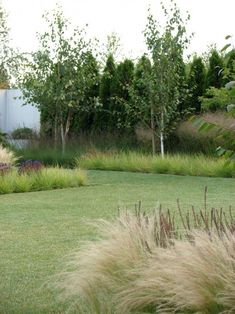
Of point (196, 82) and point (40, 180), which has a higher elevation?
point (196, 82)

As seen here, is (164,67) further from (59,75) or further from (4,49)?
(4,49)

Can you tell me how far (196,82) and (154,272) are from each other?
16.8 m

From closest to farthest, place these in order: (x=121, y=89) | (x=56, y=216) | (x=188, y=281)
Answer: (x=188, y=281), (x=56, y=216), (x=121, y=89)

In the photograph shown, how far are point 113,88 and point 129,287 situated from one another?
58.8 ft

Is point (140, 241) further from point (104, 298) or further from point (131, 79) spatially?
point (131, 79)

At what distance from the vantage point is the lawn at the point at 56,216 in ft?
16.4

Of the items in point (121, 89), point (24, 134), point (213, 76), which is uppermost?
point (213, 76)

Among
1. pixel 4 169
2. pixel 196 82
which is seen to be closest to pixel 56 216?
pixel 4 169

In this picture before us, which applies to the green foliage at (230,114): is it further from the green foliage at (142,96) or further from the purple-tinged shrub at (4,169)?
the green foliage at (142,96)

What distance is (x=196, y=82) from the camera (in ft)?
66.9

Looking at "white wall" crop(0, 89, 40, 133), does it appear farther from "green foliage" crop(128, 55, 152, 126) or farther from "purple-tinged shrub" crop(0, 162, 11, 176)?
"purple-tinged shrub" crop(0, 162, 11, 176)

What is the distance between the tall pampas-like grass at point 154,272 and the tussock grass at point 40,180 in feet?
25.5

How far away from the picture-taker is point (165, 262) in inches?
155

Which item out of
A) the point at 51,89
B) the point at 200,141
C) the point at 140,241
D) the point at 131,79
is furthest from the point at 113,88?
the point at 140,241
